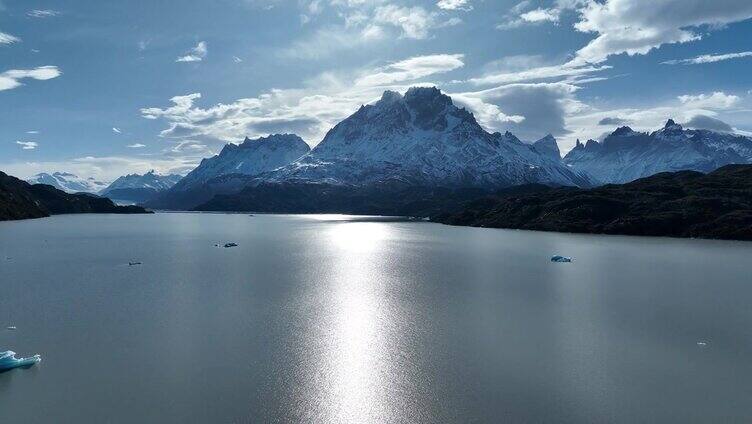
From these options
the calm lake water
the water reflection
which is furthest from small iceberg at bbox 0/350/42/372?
the water reflection

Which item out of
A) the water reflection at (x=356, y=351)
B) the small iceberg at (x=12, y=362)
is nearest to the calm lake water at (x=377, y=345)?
the water reflection at (x=356, y=351)

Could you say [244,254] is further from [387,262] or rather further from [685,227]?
[685,227]

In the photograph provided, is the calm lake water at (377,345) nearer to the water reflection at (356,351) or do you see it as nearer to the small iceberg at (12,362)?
the water reflection at (356,351)

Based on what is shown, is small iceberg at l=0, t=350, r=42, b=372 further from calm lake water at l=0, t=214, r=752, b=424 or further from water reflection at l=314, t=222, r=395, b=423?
water reflection at l=314, t=222, r=395, b=423

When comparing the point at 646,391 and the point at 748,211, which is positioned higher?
the point at 748,211

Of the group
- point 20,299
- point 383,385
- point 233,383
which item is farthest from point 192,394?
point 20,299

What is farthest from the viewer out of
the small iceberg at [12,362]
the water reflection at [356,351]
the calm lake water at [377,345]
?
the small iceberg at [12,362]
